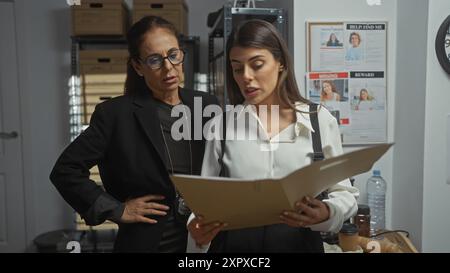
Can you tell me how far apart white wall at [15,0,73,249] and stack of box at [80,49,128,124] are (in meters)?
0.53

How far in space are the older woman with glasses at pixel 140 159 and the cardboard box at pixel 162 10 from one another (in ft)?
5.15

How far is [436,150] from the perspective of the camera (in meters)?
1.62

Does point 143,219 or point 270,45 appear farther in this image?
point 143,219

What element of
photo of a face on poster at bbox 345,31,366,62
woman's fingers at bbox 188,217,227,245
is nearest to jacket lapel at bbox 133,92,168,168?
woman's fingers at bbox 188,217,227,245

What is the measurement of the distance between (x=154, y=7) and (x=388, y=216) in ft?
6.18

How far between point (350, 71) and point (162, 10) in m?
1.32

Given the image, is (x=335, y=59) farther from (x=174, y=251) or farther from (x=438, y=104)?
(x=174, y=251)

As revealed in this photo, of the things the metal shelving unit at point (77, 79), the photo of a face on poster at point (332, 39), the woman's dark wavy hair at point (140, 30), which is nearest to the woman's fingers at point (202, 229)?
the woman's dark wavy hair at point (140, 30)

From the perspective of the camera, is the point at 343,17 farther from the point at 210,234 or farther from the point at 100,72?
the point at 100,72

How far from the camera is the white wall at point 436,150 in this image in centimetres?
158

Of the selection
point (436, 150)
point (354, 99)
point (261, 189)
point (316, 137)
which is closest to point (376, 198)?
point (436, 150)

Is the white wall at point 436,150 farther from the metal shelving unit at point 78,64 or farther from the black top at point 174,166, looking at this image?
the metal shelving unit at point 78,64
